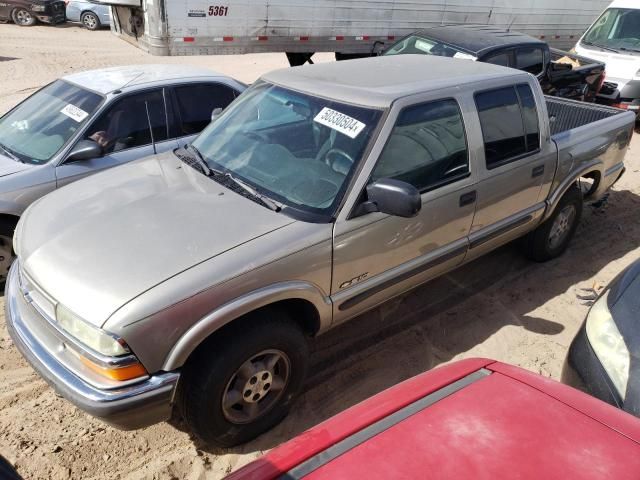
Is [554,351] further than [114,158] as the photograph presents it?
No

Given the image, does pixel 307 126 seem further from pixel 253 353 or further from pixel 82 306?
pixel 82 306

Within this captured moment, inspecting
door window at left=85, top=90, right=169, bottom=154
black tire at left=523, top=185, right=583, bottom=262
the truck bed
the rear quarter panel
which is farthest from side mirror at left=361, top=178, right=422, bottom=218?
the truck bed

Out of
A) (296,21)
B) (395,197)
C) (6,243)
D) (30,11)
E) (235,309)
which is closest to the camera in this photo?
(235,309)

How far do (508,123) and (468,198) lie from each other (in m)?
0.75

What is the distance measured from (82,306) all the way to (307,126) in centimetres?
172

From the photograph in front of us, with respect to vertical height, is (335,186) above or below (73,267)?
above

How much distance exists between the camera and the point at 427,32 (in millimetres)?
8094

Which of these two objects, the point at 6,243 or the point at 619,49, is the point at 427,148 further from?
the point at 619,49

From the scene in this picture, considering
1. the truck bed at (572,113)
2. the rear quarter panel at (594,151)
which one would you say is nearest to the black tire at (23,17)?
the truck bed at (572,113)

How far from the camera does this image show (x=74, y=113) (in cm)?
454

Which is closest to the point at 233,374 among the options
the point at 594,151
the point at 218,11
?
the point at 594,151

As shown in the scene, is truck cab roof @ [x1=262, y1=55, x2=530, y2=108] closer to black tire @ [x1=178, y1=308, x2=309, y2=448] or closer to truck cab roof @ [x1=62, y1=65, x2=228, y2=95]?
black tire @ [x1=178, y1=308, x2=309, y2=448]

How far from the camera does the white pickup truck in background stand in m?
8.45

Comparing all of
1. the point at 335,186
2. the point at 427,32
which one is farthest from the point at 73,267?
the point at 427,32
